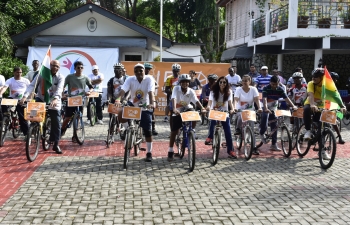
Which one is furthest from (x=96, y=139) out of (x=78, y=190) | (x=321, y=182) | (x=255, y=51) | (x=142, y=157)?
(x=255, y=51)

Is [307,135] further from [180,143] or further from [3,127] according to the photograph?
[3,127]

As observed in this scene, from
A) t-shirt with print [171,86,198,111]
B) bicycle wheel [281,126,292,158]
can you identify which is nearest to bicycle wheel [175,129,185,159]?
t-shirt with print [171,86,198,111]

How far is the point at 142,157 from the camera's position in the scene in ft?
33.1

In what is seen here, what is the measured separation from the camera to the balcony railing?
25.8 metres

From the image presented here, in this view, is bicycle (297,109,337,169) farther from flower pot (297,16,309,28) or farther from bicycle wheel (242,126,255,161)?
flower pot (297,16,309,28)

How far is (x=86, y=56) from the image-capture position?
934 inches

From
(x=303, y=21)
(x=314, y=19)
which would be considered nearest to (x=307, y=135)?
(x=303, y=21)

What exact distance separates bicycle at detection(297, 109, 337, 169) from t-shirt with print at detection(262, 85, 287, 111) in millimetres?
819

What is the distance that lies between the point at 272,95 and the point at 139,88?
307 cm

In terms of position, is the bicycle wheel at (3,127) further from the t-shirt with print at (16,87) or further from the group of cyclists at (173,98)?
the t-shirt with print at (16,87)

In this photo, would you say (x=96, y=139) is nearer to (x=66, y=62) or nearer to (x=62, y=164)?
(x=62, y=164)

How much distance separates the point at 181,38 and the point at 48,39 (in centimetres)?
2845

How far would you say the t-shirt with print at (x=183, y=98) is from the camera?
31.2 feet

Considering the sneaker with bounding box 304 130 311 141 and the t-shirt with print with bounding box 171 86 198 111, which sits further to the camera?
the sneaker with bounding box 304 130 311 141
